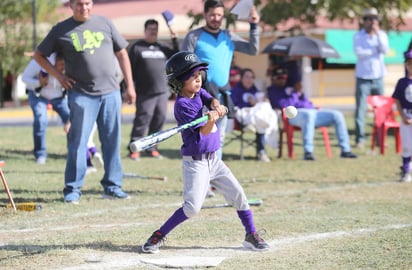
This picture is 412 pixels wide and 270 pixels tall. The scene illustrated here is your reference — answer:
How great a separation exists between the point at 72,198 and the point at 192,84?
296 centimetres

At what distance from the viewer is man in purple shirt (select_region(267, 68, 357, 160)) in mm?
13094

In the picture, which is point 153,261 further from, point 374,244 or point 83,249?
point 374,244

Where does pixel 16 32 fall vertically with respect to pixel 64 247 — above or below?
above

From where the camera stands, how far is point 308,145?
514 inches

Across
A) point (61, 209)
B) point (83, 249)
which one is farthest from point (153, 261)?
point (61, 209)

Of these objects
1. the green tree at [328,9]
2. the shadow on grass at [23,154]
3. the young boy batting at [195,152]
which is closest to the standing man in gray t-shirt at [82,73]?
the young boy batting at [195,152]

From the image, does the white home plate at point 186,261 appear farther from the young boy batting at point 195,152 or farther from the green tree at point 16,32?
the green tree at point 16,32

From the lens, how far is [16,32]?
30.2 metres

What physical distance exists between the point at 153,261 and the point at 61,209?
2.61 metres

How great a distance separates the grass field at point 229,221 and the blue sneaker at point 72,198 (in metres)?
0.07

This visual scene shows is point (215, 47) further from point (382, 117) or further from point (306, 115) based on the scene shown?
point (382, 117)

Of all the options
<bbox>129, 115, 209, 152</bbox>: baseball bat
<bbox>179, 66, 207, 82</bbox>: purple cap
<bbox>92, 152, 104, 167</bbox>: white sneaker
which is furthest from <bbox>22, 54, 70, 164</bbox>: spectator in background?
<bbox>129, 115, 209, 152</bbox>: baseball bat

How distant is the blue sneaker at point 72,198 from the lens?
878 centimetres

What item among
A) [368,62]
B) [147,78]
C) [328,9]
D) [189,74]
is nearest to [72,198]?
[189,74]
